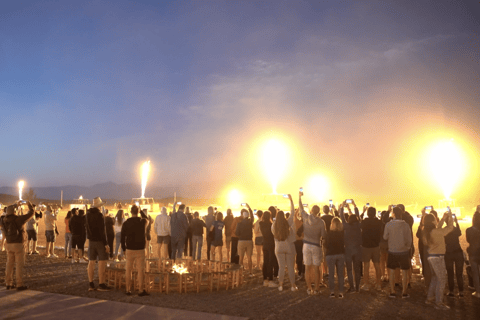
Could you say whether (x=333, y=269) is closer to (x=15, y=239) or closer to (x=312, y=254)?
(x=312, y=254)

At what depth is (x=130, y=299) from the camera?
8.23 meters

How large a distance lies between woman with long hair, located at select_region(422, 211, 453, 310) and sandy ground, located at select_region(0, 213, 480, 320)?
308mm

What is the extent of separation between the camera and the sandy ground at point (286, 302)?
734 centimetres

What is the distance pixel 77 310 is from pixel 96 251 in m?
1.92

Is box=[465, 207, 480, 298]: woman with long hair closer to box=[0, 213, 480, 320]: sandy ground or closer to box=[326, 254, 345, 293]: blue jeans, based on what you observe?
box=[0, 213, 480, 320]: sandy ground

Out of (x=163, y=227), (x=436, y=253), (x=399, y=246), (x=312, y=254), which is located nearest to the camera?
(x=436, y=253)

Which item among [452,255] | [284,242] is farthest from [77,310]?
[452,255]

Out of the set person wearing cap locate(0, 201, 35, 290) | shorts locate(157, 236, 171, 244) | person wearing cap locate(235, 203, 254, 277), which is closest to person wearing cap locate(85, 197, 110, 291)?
person wearing cap locate(0, 201, 35, 290)

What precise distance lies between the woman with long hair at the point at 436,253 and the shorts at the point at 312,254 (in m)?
2.29

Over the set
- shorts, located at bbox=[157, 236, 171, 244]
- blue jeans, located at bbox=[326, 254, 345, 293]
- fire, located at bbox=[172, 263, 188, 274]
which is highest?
shorts, located at bbox=[157, 236, 171, 244]

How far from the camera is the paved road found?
681 cm

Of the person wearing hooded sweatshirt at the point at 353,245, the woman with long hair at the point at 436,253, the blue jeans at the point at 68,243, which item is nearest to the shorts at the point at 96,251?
the person wearing hooded sweatshirt at the point at 353,245

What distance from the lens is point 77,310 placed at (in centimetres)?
714

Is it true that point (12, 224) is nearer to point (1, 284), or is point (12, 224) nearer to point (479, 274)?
point (1, 284)
